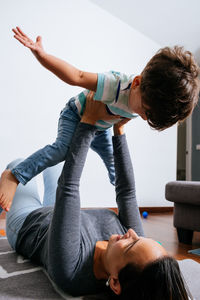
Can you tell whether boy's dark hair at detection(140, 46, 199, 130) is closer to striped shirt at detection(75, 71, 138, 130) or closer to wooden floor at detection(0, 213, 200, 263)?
striped shirt at detection(75, 71, 138, 130)

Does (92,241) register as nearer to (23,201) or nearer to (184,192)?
(23,201)

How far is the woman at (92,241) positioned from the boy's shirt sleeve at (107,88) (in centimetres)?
6

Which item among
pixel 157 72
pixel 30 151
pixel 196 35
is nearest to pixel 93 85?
pixel 157 72

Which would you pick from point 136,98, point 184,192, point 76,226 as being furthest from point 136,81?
A: point 184,192

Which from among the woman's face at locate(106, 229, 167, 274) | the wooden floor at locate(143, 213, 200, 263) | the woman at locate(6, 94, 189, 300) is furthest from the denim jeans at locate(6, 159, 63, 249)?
the wooden floor at locate(143, 213, 200, 263)

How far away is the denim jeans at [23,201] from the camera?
1264mm

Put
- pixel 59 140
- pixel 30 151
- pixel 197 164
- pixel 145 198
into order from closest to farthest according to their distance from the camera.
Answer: pixel 59 140
pixel 30 151
pixel 145 198
pixel 197 164

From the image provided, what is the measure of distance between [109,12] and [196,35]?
1.32 meters

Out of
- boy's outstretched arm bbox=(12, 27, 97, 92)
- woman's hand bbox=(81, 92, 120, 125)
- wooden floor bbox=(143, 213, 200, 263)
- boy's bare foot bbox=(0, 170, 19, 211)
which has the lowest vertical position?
wooden floor bbox=(143, 213, 200, 263)

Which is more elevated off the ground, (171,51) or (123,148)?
(171,51)

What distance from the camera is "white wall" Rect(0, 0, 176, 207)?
239cm

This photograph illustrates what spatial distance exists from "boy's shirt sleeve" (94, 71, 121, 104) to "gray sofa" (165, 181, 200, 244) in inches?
44.8

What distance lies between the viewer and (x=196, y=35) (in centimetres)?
368

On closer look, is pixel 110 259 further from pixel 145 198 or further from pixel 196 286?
pixel 145 198
